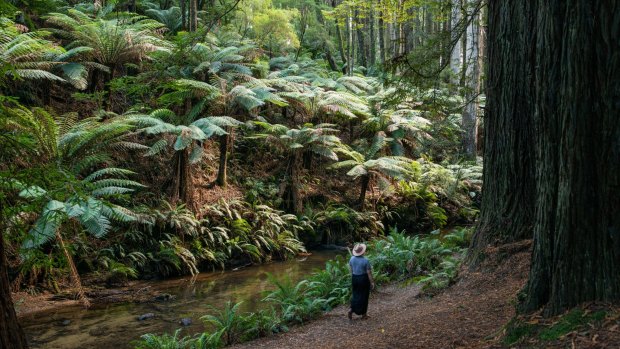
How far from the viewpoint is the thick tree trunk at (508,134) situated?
5.98m

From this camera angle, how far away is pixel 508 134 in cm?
616

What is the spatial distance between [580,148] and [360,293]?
4237mm

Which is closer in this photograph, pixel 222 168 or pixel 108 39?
pixel 108 39

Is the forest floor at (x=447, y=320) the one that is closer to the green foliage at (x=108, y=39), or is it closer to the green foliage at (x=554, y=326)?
the green foliage at (x=554, y=326)

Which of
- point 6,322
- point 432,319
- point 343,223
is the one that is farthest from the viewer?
point 343,223

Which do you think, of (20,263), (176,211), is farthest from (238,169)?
(20,263)

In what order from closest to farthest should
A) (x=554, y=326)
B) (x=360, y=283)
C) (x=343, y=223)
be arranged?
(x=554, y=326) → (x=360, y=283) → (x=343, y=223)

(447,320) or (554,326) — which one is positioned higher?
(554,326)

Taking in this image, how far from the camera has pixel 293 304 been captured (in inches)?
307

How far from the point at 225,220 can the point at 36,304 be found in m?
4.59

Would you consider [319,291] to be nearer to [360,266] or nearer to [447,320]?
[360,266]

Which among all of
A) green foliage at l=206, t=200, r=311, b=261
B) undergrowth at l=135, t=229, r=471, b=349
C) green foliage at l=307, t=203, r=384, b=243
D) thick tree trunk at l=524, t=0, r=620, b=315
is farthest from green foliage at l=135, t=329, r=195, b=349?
green foliage at l=307, t=203, r=384, b=243

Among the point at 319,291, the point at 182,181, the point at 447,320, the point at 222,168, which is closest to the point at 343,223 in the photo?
the point at 222,168

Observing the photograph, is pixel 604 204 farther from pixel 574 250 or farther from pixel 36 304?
pixel 36 304
